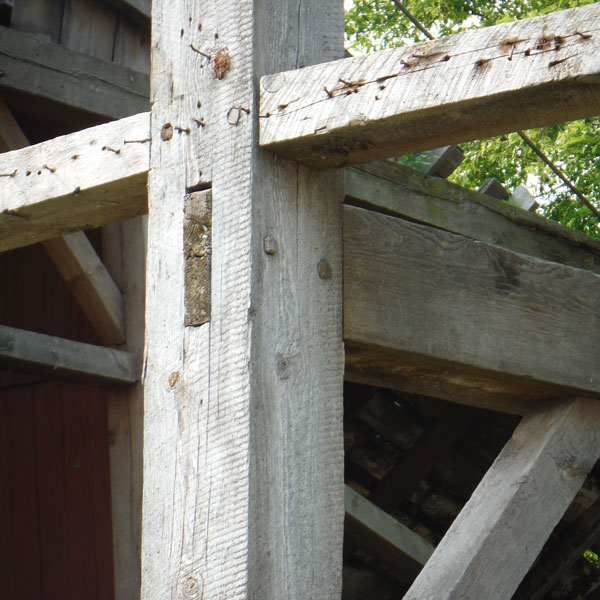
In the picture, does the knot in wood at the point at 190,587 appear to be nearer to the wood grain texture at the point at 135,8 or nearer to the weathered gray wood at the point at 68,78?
the weathered gray wood at the point at 68,78

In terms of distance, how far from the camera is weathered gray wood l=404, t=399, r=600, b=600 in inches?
85.0

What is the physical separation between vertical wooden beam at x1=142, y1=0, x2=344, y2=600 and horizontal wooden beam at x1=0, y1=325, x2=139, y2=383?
2073mm

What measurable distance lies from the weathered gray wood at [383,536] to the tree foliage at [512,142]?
551 centimetres

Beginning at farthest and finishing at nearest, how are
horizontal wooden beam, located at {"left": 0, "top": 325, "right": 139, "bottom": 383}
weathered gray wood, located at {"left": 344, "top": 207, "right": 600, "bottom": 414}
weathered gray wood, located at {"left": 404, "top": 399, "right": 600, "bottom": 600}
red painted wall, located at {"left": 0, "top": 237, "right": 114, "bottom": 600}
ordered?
red painted wall, located at {"left": 0, "top": 237, "right": 114, "bottom": 600} → horizontal wooden beam, located at {"left": 0, "top": 325, "right": 139, "bottom": 383} → weathered gray wood, located at {"left": 404, "top": 399, "right": 600, "bottom": 600} → weathered gray wood, located at {"left": 344, "top": 207, "right": 600, "bottom": 414}

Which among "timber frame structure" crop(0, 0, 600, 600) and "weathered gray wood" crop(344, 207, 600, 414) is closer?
"timber frame structure" crop(0, 0, 600, 600)

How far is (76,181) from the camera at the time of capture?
6.95 ft

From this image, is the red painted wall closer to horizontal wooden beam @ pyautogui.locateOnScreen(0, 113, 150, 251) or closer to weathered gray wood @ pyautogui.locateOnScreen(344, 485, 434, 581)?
weathered gray wood @ pyautogui.locateOnScreen(344, 485, 434, 581)

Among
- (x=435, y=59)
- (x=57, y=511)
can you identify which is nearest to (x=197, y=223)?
(x=435, y=59)

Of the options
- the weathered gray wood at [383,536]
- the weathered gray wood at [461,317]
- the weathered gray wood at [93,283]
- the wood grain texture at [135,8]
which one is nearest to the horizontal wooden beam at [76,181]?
the weathered gray wood at [461,317]

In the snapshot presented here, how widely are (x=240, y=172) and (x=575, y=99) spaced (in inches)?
23.5

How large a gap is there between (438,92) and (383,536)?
2688 mm

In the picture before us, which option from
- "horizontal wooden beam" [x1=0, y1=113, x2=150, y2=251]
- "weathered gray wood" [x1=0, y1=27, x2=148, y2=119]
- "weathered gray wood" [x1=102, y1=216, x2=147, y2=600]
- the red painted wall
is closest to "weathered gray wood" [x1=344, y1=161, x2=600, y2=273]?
"weathered gray wood" [x1=102, y1=216, x2=147, y2=600]

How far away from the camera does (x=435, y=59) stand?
1751 millimetres

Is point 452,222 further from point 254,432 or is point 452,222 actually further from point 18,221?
point 254,432
